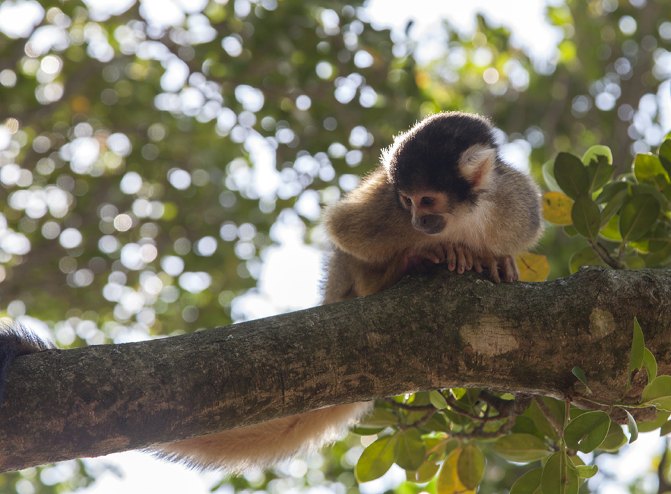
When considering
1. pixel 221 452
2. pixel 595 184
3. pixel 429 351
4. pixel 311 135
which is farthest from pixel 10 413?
pixel 311 135

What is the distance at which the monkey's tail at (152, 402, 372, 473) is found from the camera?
8.62ft

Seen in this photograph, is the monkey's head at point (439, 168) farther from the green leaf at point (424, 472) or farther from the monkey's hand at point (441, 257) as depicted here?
the green leaf at point (424, 472)

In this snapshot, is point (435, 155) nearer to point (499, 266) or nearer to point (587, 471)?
point (499, 266)

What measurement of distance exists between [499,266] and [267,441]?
106cm

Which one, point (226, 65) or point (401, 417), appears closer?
point (401, 417)

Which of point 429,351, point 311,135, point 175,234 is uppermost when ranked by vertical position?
point 429,351

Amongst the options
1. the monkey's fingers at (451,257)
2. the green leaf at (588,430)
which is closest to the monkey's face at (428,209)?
the monkey's fingers at (451,257)

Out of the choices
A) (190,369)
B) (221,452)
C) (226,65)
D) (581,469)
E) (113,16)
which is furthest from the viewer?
(113,16)

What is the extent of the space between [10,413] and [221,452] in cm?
119

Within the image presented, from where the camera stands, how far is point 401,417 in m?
2.47

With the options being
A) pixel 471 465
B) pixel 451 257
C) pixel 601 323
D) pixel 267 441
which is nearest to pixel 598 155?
pixel 451 257

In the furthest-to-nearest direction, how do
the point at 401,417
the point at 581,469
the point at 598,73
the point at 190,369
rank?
the point at 598,73 → the point at 401,417 → the point at 581,469 → the point at 190,369

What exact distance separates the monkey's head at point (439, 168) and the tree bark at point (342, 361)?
0.80m

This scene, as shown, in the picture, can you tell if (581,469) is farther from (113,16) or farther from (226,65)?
(113,16)
